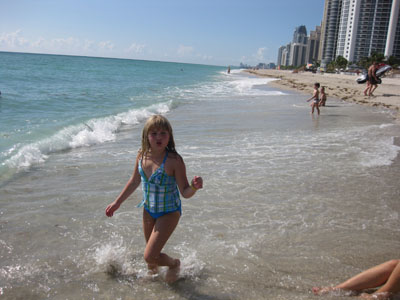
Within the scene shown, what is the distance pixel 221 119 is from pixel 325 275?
964cm

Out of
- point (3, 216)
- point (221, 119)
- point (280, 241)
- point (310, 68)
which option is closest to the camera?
point (280, 241)

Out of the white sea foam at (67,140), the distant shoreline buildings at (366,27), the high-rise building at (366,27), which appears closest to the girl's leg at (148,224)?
the white sea foam at (67,140)

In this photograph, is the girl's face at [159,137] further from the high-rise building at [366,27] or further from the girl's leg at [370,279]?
the high-rise building at [366,27]

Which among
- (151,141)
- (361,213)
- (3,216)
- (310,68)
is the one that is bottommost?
(3,216)

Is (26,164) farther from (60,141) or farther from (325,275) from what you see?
(325,275)

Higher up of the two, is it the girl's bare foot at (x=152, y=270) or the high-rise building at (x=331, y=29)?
the high-rise building at (x=331, y=29)

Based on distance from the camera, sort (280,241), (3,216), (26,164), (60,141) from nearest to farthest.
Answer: (280,241) < (3,216) < (26,164) < (60,141)

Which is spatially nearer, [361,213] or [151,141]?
[151,141]

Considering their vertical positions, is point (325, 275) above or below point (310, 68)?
below

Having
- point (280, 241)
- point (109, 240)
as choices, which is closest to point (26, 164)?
point (109, 240)

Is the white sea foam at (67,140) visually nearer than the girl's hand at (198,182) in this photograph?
No

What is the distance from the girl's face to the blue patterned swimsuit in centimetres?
14

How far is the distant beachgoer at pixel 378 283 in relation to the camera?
2.56m

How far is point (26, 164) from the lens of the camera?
Answer: 670 centimetres
